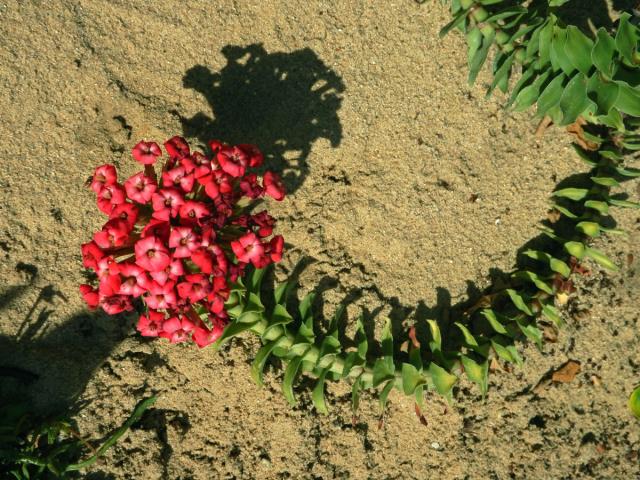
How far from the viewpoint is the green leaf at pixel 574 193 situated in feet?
15.0

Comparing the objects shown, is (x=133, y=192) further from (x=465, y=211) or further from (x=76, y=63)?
(x=465, y=211)

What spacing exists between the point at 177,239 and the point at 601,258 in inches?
116

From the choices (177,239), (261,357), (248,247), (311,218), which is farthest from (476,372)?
(177,239)

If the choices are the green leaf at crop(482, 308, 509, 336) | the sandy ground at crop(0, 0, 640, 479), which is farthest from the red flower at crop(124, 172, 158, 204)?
the green leaf at crop(482, 308, 509, 336)

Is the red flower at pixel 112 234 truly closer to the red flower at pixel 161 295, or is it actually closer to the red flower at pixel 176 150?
the red flower at pixel 161 295

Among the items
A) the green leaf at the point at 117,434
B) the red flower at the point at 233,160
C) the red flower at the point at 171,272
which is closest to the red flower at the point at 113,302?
the red flower at the point at 171,272

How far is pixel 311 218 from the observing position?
4.65 m

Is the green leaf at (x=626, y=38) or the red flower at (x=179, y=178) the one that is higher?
the green leaf at (x=626, y=38)

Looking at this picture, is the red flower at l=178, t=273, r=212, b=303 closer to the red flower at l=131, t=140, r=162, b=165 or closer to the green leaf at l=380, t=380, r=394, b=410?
the red flower at l=131, t=140, r=162, b=165

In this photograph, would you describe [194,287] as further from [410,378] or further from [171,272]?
[410,378]

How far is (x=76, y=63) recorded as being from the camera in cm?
446

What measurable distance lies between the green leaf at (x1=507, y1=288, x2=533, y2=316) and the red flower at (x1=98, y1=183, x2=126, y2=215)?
8.57 ft

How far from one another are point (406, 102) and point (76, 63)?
2.31 m

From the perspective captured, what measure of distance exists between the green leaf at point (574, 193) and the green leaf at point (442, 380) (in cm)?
154
